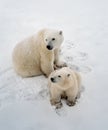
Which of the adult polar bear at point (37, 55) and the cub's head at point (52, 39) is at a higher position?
the cub's head at point (52, 39)

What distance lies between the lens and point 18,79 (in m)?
4.11

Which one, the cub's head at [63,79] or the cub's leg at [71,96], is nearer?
the cub's head at [63,79]

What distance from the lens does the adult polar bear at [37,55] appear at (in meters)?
3.86

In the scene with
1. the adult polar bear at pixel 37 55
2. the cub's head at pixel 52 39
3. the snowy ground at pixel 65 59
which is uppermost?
the cub's head at pixel 52 39

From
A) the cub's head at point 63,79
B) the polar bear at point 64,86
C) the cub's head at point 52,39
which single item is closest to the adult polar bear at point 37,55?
the cub's head at point 52,39

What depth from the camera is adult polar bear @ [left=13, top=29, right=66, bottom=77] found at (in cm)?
386

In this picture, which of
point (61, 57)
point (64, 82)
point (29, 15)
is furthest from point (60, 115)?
point (29, 15)

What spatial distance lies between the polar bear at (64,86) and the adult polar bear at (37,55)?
0.42 m

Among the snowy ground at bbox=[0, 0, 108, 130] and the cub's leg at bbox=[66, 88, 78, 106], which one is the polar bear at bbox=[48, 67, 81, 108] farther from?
the snowy ground at bbox=[0, 0, 108, 130]

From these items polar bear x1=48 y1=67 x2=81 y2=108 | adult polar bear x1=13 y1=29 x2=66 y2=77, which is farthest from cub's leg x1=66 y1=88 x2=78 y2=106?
adult polar bear x1=13 y1=29 x2=66 y2=77

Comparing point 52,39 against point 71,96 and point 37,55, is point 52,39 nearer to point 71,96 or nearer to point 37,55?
point 37,55

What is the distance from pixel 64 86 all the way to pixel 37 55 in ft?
2.60

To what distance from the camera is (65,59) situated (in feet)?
14.5

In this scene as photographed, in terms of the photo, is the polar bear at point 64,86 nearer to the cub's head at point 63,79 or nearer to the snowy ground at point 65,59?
the cub's head at point 63,79
